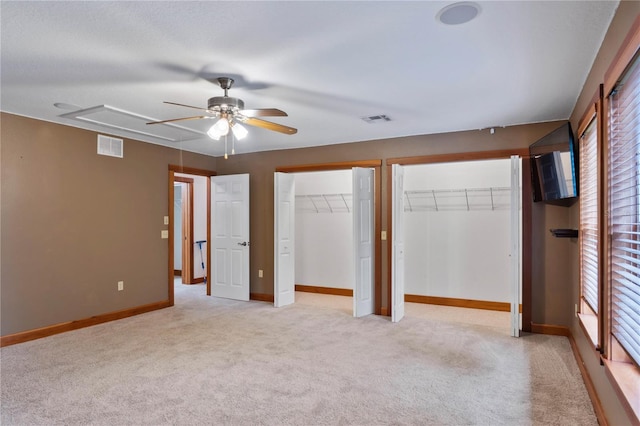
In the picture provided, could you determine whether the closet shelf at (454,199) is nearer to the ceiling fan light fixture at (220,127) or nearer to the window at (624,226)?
the window at (624,226)

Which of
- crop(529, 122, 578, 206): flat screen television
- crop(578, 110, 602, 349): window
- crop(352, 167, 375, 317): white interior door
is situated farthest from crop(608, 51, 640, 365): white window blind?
crop(352, 167, 375, 317): white interior door

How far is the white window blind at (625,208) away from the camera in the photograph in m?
1.78

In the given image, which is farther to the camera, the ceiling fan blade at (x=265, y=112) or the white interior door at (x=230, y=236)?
the white interior door at (x=230, y=236)

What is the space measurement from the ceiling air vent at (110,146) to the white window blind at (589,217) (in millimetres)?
5213

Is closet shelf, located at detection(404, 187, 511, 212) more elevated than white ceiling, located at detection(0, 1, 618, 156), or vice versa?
white ceiling, located at detection(0, 1, 618, 156)

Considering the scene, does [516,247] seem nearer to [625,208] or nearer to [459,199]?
[459,199]

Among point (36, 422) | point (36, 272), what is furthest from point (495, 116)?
point (36, 272)

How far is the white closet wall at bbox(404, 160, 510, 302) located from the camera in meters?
5.57

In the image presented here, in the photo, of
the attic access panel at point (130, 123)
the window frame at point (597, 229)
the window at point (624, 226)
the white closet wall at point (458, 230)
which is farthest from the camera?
the white closet wall at point (458, 230)

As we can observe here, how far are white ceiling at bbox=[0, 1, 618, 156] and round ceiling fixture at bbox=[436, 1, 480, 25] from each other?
0.14 ft

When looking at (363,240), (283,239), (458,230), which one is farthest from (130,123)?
(458,230)

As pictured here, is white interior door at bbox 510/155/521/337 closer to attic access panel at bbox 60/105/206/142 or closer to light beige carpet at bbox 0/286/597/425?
light beige carpet at bbox 0/286/597/425

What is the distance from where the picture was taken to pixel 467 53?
2586mm

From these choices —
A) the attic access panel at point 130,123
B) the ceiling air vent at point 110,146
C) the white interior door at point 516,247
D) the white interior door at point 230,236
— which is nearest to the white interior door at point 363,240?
the white interior door at point 516,247
